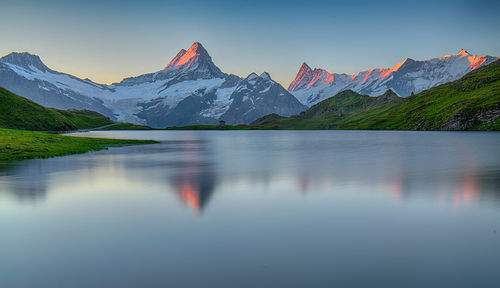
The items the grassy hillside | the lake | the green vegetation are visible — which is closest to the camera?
the lake

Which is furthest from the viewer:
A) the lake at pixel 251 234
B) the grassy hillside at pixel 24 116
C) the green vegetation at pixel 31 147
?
the grassy hillside at pixel 24 116

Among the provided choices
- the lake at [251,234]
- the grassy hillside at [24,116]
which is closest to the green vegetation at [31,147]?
the lake at [251,234]

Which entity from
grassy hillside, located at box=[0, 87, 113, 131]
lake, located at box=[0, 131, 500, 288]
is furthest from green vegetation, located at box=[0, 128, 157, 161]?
grassy hillside, located at box=[0, 87, 113, 131]

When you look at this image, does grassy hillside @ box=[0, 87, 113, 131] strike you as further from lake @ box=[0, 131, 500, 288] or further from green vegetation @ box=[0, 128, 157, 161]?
lake @ box=[0, 131, 500, 288]

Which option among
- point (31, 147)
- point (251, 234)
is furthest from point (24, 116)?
point (251, 234)

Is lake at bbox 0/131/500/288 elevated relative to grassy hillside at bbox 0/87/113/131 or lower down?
lower down

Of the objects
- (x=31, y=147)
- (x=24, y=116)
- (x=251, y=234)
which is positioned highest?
(x=24, y=116)

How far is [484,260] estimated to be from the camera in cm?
1321

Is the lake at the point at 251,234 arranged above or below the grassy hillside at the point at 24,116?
below

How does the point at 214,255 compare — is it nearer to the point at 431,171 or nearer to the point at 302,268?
the point at 302,268

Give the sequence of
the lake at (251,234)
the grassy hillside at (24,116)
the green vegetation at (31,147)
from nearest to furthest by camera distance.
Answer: the lake at (251,234)
the green vegetation at (31,147)
the grassy hillside at (24,116)

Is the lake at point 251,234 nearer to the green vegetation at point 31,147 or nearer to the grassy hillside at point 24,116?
the green vegetation at point 31,147

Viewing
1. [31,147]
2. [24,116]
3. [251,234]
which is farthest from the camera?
[24,116]

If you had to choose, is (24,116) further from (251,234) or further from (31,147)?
(251,234)
